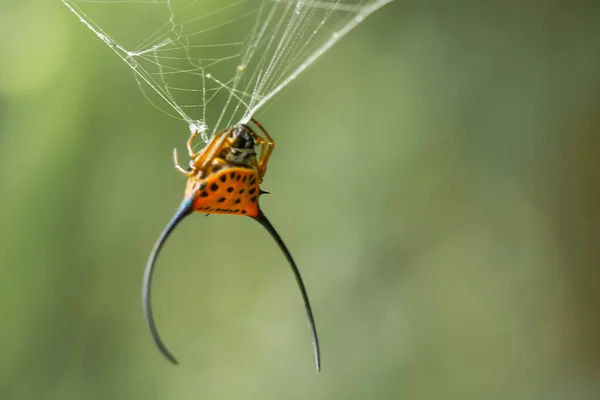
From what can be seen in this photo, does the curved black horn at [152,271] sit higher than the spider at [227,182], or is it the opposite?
the spider at [227,182]

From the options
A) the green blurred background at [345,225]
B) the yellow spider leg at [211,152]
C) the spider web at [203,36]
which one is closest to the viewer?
the yellow spider leg at [211,152]

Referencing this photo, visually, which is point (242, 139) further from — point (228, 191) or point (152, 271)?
point (152, 271)

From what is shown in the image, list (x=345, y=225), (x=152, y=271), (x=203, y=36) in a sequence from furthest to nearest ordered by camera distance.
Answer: (x=345, y=225) → (x=203, y=36) → (x=152, y=271)

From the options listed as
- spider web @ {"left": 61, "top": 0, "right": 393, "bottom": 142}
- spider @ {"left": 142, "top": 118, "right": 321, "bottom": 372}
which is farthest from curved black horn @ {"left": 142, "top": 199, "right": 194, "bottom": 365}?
spider web @ {"left": 61, "top": 0, "right": 393, "bottom": 142}

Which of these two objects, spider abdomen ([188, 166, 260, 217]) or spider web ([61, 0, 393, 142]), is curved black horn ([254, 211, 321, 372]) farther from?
spider web ([61, 0, 393, 142])

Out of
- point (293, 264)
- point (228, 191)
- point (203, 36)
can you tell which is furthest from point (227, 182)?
point (203, 36)

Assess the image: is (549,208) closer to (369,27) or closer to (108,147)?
(369,27)

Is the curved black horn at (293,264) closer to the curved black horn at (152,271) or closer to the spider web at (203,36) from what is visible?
the curved black horn at (152,271)

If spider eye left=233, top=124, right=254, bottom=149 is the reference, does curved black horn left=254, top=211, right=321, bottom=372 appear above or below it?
below

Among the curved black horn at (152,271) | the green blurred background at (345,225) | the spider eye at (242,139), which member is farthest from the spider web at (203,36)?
the curved black horn at (152,271)

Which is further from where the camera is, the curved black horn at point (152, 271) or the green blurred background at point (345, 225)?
the green blurred background at point (345, 225)
